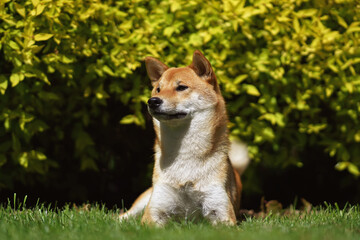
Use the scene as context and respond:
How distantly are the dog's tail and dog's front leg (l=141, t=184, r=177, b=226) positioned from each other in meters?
1.25

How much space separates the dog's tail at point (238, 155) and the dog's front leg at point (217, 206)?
1.15 m

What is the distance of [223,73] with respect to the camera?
4.75 m

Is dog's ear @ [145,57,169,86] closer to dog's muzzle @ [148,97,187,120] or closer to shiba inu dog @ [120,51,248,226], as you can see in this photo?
shiba inu dog @ [120,51,248,226]

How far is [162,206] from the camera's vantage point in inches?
149

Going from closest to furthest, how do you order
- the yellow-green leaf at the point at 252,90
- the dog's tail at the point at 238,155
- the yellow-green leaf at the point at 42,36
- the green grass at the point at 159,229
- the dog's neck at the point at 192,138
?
the green grass at the point at 159,229 → the dog's neck at the point at 192,138 → the yellow-green leaf at the point at 42,36 → the yellow-green leaf at the point at 252,90 → the dog's tail at the point at 238,155

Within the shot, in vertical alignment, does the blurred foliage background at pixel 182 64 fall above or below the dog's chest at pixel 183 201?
above

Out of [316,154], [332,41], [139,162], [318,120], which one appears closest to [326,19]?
[332,41]

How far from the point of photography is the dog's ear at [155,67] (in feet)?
13.7

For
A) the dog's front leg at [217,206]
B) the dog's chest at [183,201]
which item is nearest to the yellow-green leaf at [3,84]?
the dog's chest at [183,201]

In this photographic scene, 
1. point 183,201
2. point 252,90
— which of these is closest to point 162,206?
point 183,201

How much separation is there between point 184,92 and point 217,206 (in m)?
0.89

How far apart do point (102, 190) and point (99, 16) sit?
2.29 meters

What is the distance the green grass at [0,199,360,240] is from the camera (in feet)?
9.67

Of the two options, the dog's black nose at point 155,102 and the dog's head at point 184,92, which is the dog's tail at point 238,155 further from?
the dog's black nose at point 155,102
